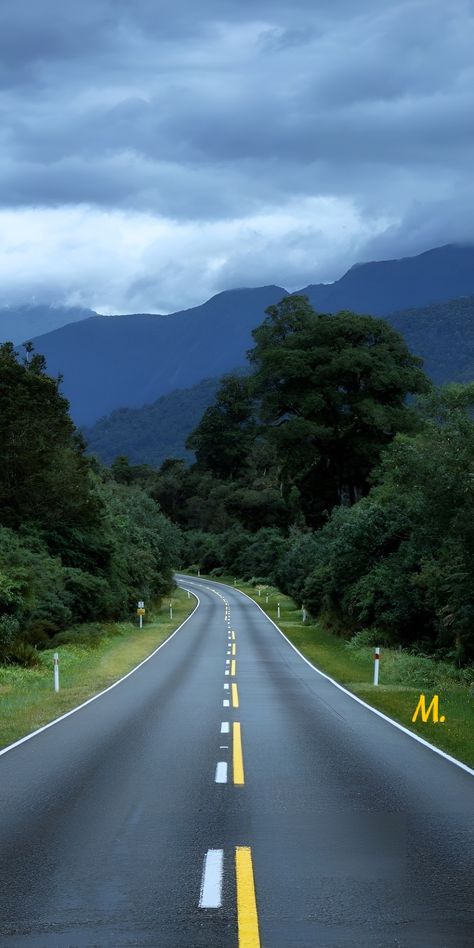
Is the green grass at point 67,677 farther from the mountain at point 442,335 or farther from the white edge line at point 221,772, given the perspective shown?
the mountain at point 442,335

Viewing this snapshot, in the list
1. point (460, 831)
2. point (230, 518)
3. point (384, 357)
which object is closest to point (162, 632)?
point (384, 357)

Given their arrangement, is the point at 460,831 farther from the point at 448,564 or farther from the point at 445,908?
the point at 448,564

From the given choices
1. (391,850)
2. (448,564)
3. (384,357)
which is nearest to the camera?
(391,850)

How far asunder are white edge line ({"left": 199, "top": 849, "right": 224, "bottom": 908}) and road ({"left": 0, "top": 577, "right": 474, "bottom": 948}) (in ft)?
0.08

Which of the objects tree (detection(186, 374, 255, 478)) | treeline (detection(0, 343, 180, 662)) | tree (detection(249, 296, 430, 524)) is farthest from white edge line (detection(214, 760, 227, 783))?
tree (detection(186, 374, 255, 478))

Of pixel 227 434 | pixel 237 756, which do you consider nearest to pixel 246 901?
pixel 237 756

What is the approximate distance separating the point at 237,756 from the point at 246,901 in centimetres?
666

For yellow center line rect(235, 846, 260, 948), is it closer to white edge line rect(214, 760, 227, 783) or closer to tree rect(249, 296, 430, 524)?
white edge line rect(214, 760, 227, 783)

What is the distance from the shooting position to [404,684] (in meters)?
25.3

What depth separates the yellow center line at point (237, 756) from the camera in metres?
11.2

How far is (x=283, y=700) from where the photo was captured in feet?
68.4

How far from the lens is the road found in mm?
5859

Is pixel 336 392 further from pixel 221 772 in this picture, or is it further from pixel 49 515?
pixel 221 772

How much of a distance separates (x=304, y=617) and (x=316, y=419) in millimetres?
15392
